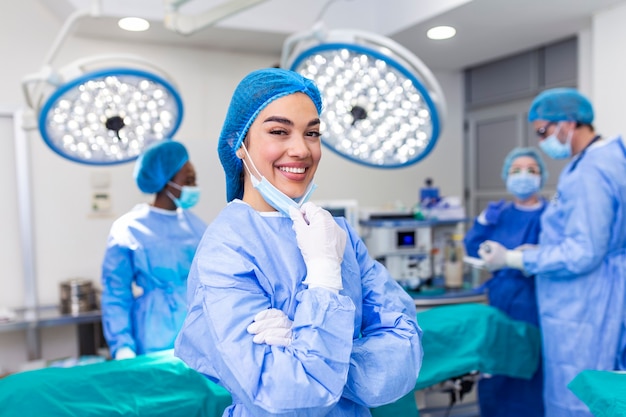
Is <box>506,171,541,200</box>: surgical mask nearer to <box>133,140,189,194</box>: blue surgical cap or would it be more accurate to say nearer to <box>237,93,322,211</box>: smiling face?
<box>133,140,189,194</box>: blue surgical cap

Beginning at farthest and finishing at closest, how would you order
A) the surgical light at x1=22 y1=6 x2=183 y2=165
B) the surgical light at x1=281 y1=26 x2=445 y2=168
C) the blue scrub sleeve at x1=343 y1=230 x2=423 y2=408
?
1. the surgical light at x1=22 y1=6 x2=183 y2=165
2. the surgical light at x1=281 y1=26 x2=445 y2=168
3. the blue scrub sleeve at x1=343 y1=230 x2=423 y2=408

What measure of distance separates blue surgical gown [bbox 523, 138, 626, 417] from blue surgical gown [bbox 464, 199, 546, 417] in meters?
0.40

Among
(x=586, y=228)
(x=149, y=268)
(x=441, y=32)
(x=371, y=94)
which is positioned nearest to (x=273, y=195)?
(x=371, y=94)

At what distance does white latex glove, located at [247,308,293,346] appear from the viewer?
0.86 metres

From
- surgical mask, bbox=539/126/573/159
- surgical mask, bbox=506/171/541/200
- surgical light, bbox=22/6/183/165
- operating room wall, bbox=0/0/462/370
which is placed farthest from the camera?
operating room wall, bbox=0/0/462/370

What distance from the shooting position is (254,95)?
1.00 m

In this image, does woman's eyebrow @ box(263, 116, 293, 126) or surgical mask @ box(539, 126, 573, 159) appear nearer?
woman's eyebrow @ box(263, 116, 293, 126)

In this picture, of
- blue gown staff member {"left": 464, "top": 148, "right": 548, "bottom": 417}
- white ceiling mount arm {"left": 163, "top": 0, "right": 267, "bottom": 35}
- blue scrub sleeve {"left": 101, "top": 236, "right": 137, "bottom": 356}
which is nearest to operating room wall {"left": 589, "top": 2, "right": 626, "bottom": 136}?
blue gown staff member {"left": 464, "top": 148, "right": 548, "bottom": 417}

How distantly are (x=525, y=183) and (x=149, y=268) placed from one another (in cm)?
197

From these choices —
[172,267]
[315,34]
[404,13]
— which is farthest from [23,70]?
[315,34]

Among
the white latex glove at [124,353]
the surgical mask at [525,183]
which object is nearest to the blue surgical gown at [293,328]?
the white latex glove at [124,353]

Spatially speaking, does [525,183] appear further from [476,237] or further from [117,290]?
[117,290]

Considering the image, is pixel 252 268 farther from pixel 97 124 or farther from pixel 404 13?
pixel 404 13

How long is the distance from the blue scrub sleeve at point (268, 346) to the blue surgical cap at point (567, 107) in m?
1.77
